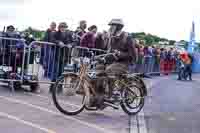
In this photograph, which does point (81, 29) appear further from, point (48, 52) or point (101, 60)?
point (101, 60)

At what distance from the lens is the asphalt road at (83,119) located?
7.70m

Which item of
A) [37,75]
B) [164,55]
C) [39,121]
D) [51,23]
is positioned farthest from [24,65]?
[164,55]

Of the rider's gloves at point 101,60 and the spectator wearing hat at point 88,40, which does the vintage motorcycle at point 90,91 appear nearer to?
the rider's gloves at point 101,60

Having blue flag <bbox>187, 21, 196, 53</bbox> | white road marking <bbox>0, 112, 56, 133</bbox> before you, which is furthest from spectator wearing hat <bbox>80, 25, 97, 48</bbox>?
blue flag <bbox>187, 21, 196, 53</bbox>

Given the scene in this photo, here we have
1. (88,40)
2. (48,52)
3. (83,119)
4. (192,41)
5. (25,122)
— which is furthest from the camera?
(192,41)

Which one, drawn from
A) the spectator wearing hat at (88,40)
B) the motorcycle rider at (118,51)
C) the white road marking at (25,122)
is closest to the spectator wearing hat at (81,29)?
the spectator wearing hat at (88,40)

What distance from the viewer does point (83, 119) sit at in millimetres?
8656

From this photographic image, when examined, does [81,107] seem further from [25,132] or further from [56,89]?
[25,132]

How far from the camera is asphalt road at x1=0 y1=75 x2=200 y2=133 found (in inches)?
303

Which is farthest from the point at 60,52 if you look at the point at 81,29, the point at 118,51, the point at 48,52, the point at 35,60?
the point at 118,51

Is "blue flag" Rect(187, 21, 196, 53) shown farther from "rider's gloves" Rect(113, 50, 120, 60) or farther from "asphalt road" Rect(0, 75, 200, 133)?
"rider's gloves" Rect(113, 50, 120, 60)

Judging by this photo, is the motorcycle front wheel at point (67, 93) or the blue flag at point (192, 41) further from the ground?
the blue flag at point (192, 41)

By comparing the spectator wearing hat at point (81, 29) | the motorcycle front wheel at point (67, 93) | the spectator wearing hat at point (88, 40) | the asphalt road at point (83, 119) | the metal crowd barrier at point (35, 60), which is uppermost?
the spectator wearing hat at point (81, 29)

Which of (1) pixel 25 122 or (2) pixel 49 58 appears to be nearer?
(1) pixel 25 122
